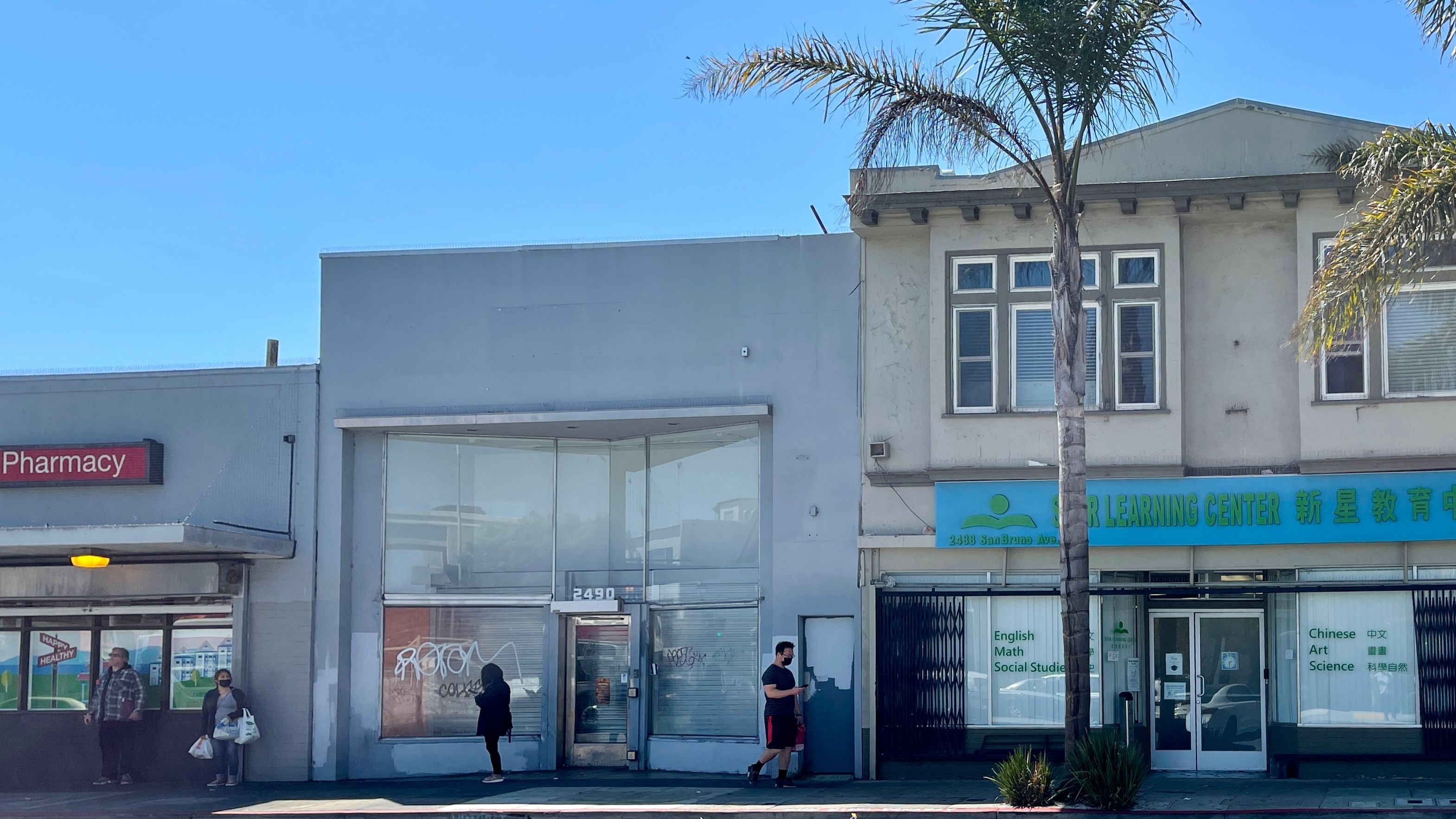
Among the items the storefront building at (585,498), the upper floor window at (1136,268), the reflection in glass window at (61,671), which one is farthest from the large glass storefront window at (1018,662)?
the reflection in glass window at (61,671)

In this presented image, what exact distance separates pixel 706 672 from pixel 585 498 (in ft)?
9.47

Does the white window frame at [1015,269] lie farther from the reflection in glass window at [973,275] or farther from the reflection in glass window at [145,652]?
the reflection in glass window at [145,652]

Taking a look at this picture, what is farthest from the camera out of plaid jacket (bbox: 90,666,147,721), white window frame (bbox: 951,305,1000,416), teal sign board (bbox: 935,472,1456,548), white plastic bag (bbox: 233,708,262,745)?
plaid jacket (bbox: 90,666,147,721)

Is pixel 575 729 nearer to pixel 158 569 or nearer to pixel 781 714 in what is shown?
pixel 781 714

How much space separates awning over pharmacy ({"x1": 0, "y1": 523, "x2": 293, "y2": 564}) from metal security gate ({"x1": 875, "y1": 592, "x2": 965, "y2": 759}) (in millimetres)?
7756

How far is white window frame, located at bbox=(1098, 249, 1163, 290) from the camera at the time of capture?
57.0ft

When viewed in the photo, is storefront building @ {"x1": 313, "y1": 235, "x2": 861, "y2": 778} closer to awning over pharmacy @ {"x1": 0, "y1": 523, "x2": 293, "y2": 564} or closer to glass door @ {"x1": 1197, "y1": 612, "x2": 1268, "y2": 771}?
awning over pharmacy @ {"x1": 0, "y1": 523, "x2": 293, "y2": 564}

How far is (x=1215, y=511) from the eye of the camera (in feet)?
55.6

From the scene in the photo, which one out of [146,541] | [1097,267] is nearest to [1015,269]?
[1097,267]

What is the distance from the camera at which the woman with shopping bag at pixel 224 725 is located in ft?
61.0

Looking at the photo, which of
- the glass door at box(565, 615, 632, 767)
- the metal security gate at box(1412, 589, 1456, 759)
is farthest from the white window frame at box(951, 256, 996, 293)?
the glass door at box(565, 615, 632, 767)

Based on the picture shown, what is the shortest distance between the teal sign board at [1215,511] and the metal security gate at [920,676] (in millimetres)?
899

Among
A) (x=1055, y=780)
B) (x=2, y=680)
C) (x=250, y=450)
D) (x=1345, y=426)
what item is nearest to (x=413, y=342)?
(x=250, y=450)

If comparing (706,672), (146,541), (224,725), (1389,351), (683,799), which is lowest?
(683,799)
